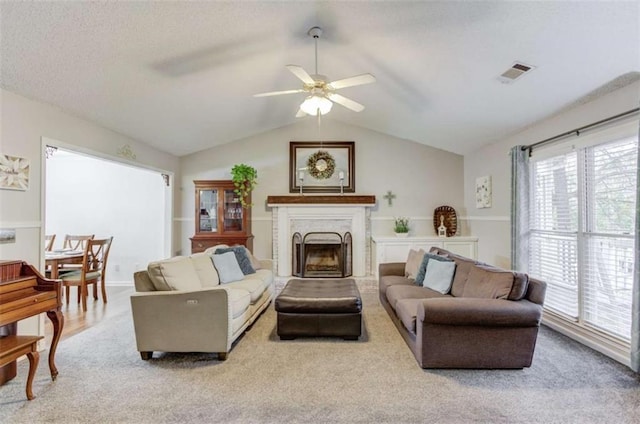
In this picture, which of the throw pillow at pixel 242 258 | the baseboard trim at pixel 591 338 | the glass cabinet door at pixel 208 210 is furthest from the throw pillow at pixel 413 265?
the glass cabinet door at pixel 208 210

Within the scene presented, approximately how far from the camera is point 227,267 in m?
4.10

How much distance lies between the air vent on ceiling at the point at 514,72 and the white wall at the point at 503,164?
790 millimetres

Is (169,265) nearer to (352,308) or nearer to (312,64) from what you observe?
(352,308)

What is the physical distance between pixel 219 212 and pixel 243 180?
2.45 ft

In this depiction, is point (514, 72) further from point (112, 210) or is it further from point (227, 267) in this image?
point (112, 210)

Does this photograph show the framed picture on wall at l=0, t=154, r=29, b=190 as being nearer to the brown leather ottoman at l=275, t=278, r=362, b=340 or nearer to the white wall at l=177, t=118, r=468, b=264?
the brown leather ottoman at l=275, t=278, r=362, b=340

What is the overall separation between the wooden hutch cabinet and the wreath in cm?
151

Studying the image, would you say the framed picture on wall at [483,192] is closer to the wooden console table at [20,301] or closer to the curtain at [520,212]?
the curtain at [520,212]

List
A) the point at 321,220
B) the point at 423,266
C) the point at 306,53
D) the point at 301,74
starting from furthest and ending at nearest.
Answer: the point at 321,220 → the point at 423,266 → the point at 306,53 → the point at 301,74

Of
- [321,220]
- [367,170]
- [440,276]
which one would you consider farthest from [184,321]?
[367,170]

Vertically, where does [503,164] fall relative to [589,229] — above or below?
above

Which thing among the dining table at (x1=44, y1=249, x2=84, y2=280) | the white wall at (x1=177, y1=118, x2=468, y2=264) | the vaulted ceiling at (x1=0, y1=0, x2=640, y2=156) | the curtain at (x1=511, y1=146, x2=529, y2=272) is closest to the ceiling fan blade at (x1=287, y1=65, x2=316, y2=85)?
the vaulted ceiling at (x1=0, y1=0, x2=640, y2=156)

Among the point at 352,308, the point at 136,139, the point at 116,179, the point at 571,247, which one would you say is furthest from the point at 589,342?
the point at 116,179

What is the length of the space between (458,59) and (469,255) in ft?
12.5
